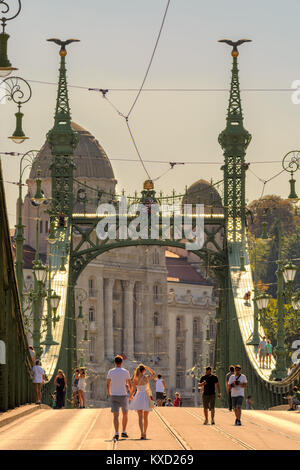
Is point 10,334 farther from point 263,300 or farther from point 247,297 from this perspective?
point 247,297

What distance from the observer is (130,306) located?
7047 inches

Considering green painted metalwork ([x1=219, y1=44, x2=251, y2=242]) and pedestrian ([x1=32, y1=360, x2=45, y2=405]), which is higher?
green painted metalwork ([x1=219, y1=44, x2=251, y2=242])

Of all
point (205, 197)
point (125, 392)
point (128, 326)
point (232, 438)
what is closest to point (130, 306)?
point (128, 326)

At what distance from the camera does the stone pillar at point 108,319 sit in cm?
17288

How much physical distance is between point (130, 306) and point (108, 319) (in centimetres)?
559

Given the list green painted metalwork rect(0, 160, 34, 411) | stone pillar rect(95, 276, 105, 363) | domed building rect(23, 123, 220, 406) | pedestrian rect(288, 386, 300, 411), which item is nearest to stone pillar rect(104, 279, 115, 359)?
domed building rect(23, 123, 220, 406)

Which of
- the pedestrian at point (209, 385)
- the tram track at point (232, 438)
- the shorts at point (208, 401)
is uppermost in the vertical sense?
the pedestrian at point (209, 385)

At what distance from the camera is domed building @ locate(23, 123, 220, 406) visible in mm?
170250

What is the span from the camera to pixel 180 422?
43.5 m

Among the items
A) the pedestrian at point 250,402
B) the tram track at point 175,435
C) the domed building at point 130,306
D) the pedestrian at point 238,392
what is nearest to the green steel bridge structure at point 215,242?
the pedestrian at point 250,402

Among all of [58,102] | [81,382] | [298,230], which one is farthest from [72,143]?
[298,230]

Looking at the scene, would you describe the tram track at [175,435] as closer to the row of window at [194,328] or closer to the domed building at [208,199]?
the domed building at [208,199]

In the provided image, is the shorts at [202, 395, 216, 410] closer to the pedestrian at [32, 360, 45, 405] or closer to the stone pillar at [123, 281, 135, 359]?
the pedestrian at [32, 360, 45, 405]

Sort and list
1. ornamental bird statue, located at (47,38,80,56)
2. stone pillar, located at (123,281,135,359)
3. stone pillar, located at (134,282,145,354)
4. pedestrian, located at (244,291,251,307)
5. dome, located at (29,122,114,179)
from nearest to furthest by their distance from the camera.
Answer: pedestrian, located at (244,291,251,307)
ornamental bird statue, located at (47,38,80,56)
dome, located at (29,122,114,179)
stone pillar, located at (123,281,135,359)
stone pillar, located at (134,282,145,354)
